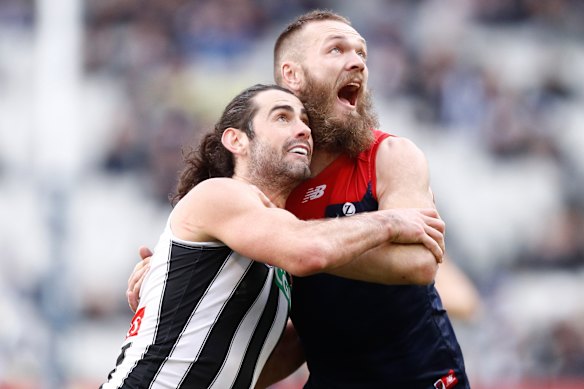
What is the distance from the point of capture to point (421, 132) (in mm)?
14023

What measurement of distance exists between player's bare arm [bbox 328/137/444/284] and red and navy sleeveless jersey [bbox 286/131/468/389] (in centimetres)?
11

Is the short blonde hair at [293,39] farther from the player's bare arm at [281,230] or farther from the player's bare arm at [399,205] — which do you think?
the player's bare arm at [281,230]

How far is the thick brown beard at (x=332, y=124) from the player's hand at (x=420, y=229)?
2.31ft

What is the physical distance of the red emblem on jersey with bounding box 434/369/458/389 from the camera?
18.5 feet

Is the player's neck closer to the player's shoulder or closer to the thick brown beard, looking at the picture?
the thick brown beard

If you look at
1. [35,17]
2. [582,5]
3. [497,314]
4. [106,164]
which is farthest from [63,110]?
[582,5]

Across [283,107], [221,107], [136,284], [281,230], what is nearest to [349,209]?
[283,107]

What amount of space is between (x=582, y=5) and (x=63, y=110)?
8.06 meters

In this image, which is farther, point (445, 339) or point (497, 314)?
point (497, 314)

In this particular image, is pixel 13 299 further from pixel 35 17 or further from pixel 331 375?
pixel 331 375

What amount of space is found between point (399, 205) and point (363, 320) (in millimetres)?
688

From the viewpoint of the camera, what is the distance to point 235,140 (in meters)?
5.68

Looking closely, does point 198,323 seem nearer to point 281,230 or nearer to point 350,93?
point 281,230

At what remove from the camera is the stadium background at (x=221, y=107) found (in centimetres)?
1258
